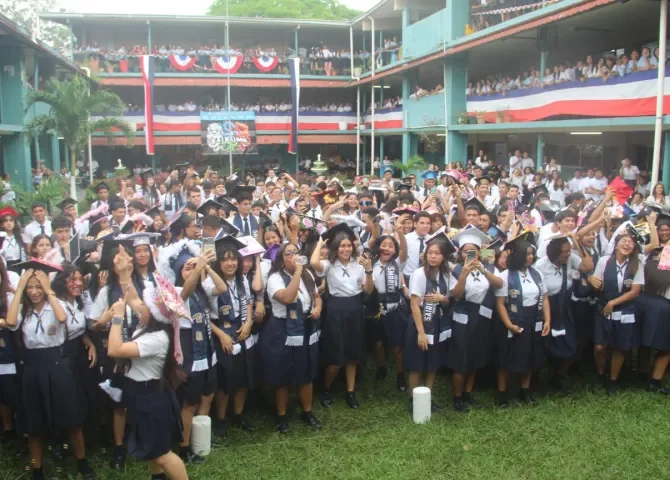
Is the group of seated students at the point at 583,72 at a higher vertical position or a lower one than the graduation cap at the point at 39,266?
higher

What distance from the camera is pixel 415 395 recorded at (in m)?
6.04

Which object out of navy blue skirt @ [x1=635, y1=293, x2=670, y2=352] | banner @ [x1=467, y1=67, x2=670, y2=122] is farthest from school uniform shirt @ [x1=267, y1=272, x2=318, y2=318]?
banner @ [x1=467, y1=67, x2=670, y2=122]

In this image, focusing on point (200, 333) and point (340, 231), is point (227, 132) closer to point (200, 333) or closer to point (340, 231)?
point (340, 231)

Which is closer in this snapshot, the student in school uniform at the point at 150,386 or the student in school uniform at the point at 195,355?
the student in school uniform at the point at 150,386

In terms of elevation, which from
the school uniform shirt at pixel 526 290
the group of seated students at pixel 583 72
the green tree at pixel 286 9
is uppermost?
the green tree at pixel 286 9

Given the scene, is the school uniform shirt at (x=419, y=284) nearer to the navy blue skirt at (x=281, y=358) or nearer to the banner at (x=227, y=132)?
the navy blue skirt at (x=281, y=358)

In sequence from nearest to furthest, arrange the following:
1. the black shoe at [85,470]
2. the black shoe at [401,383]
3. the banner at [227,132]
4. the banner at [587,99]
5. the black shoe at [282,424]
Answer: the black shoe at [85,470] < the black shoe at [282,424] < the black shoe at [401,383] < the banner at [587,99] < the banner at [227,132]

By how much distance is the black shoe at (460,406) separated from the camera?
634 centimetres

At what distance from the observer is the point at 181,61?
28422 millimetres

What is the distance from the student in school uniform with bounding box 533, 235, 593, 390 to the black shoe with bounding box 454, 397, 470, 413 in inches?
39.3

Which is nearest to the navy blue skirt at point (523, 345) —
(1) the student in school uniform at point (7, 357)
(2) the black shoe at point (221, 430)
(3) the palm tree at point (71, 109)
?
(2) the black shoe at point (221, 430)

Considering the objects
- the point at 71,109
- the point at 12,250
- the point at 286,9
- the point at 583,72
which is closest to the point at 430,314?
the point at 12,250

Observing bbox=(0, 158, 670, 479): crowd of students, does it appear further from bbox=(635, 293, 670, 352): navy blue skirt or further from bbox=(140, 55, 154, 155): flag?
bbox=(140, 55, 154, 155): flag

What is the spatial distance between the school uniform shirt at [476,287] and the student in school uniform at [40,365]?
11.0 ft
